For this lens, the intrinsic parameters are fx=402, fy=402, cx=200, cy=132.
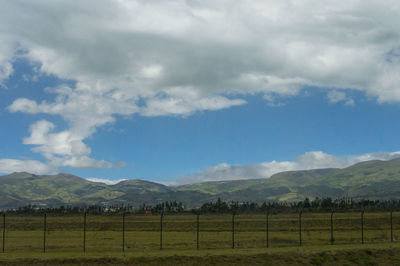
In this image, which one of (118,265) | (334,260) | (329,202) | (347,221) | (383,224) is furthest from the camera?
(329,202)

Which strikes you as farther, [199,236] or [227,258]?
[199,236]

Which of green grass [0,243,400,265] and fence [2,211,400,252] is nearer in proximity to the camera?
green grass [0,243,400,265]

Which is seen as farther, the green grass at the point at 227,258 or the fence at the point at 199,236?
the fence at the point at 199,236

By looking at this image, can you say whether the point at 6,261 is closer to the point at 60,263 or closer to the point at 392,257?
the point at 60,263

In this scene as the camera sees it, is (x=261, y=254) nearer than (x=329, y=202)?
Yes

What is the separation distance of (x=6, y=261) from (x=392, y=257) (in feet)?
103

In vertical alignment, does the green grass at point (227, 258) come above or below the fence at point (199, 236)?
above

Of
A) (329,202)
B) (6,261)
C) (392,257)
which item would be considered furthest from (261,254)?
(329,202)

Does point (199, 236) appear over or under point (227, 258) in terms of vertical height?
under

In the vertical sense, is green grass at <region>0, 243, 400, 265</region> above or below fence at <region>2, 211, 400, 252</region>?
above

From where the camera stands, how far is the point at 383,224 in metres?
71.7

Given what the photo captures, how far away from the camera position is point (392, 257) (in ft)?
111

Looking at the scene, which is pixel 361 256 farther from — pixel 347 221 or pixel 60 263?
pixel 347 221

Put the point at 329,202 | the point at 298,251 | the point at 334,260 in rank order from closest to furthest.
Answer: the point at 334,260 → the point at 298,251 → the point at 329,202
